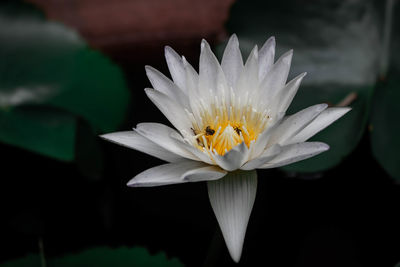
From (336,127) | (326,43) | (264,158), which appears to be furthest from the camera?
(326,43)

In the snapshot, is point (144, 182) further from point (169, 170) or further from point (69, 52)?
point (69, 52)

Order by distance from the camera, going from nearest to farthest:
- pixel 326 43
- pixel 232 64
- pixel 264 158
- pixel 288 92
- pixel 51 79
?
pixel 264 158 < pixel 288 92 < pixel 232 64 < pixel 326 43 < pixel 51 79

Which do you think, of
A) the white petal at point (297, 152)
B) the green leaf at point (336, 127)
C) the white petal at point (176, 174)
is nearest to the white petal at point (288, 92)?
the white petal at point (297, 152)

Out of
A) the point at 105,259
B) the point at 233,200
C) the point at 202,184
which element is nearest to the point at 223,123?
the point at 233,200

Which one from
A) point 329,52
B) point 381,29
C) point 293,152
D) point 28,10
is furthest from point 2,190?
point 381,29

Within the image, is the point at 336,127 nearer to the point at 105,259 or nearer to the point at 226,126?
the point at 226,126

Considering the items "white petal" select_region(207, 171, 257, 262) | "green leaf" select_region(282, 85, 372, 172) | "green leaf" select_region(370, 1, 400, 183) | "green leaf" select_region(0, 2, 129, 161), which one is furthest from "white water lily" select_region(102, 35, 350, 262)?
"green leaf" select_region(0, 2, 129, 161)

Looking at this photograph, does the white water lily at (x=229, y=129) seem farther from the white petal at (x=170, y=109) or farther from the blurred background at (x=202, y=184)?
the blurred background at (x=202, y=184)
